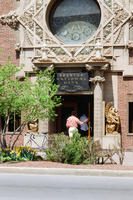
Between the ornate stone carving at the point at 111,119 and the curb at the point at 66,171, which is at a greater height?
the ornate stone carving at the point at 111,119

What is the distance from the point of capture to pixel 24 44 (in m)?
21.7

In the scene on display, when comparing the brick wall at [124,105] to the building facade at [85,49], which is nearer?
the building facade at [85,49]

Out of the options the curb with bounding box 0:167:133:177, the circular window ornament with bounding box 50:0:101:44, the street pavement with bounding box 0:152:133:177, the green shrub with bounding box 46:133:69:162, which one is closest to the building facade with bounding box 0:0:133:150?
the circular window ornament with bounding box 50:0:101:44

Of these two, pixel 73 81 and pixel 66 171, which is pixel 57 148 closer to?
pixel 66 171

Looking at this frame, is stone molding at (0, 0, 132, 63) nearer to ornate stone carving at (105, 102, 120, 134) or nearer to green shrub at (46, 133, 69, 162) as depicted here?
ornate stone carving at (105, 102, 120, 134)

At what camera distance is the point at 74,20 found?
21672mm

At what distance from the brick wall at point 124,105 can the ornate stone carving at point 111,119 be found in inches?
17.5

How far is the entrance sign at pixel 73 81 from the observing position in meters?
20.6

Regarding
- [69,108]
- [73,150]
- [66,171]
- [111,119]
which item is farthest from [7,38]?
[66,171]

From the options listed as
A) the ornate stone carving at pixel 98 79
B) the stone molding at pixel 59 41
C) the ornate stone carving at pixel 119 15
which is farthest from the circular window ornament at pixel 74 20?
the ornate stone carving at pixel 98 79

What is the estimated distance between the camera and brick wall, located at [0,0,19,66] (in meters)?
22.1

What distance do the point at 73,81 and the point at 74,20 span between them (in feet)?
11.8

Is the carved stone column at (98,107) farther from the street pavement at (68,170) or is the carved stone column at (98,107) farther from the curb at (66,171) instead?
the curb at (66,171)

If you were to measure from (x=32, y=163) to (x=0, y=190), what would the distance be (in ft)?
12.6
